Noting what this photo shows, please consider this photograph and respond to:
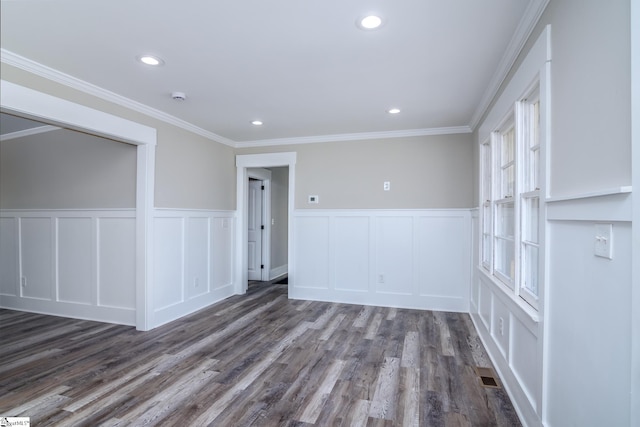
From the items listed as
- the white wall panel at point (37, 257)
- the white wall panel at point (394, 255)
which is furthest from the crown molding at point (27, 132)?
the white wall panel at point (394, 255)

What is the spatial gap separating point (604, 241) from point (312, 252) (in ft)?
12.5

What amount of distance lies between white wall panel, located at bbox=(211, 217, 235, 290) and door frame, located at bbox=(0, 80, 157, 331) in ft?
3.69

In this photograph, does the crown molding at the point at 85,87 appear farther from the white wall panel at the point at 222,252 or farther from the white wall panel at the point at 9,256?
the white wall panel at the point at 9,256

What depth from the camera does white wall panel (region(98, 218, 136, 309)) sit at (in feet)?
11.9

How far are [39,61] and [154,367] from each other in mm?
2577

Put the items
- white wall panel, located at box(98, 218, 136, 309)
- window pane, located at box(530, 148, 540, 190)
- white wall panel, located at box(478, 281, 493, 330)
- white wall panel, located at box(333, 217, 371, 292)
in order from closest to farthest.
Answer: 1. window pane, located at box(530, 148, 540, 190)
2. white wall panel, located at box(478, 281, 493, 330)
3. white wall panel, located at box(98, 218, 136, 309)
4. white wall panel, located at box(333, 217, 371, 292)

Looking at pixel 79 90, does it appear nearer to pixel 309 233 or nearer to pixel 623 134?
pixel 309 233

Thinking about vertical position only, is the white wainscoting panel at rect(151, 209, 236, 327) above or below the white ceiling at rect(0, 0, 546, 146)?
below

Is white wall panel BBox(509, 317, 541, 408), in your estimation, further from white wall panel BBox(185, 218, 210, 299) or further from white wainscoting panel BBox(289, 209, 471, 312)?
white wall panel BBox(185, 218, 210, 299)

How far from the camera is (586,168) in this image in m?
1.27

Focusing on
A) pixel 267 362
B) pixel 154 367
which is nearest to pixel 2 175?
pixel 154 367

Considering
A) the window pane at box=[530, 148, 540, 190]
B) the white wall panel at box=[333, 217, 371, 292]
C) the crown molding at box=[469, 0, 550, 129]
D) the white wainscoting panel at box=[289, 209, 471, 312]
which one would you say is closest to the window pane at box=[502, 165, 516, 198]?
the window pane at box=[530, 148, 540, 190]

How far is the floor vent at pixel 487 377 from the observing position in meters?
2.37

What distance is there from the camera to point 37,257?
4.15 m
